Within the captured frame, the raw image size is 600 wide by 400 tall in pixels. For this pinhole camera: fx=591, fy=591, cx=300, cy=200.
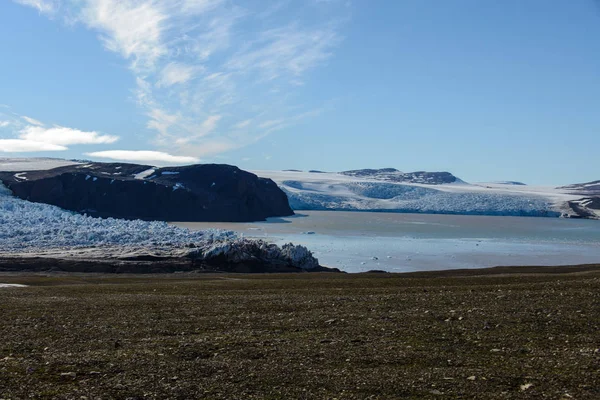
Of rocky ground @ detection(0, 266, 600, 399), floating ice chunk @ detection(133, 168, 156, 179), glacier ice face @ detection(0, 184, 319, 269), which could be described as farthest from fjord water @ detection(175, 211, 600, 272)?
floating ice chunk @ detection(133, 168, 156, 179)

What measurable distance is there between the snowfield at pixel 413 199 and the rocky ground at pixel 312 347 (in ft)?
306

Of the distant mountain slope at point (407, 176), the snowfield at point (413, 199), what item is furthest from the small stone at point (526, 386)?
the distant mountain slope at point (407, 176)

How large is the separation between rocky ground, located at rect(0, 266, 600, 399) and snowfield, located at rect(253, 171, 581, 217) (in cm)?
9341

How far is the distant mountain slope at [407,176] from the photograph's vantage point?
168 m

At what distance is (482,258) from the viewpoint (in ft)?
119

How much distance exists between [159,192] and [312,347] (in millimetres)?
74689

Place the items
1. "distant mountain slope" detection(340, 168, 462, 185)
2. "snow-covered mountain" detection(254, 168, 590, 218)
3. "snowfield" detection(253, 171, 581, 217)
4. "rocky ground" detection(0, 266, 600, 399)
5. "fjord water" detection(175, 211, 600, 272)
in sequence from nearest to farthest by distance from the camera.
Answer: "rocky ground" detection(0, 266, 600, 399)
"fjord water" detection(175, 211, 600, 272)
"snow-covered mountain" detection(254, 168, 590, 218)
"snowfield" detection(253, 171, 581, 217)
"distant mountain slope" detection(340, 168, 462, 185)

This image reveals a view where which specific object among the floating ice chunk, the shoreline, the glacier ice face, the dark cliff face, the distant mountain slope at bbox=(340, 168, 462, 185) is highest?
the distant mountain slope at bbox=(340, 168, 462, 185)

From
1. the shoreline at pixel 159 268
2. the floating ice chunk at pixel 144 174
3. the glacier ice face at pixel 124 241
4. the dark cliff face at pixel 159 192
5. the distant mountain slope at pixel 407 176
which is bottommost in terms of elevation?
the shoreline at pixel 159 268

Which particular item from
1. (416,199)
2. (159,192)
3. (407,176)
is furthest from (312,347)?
(407,176)

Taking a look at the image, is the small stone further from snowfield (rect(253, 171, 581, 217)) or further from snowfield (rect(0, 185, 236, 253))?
snowfield (rect(253, 171, 581, 217))

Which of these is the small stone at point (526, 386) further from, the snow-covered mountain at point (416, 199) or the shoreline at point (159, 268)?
the snow-covered mountain at point (416, 199)

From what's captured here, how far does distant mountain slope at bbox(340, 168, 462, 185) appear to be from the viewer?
550 ft

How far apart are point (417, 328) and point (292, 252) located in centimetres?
2325
